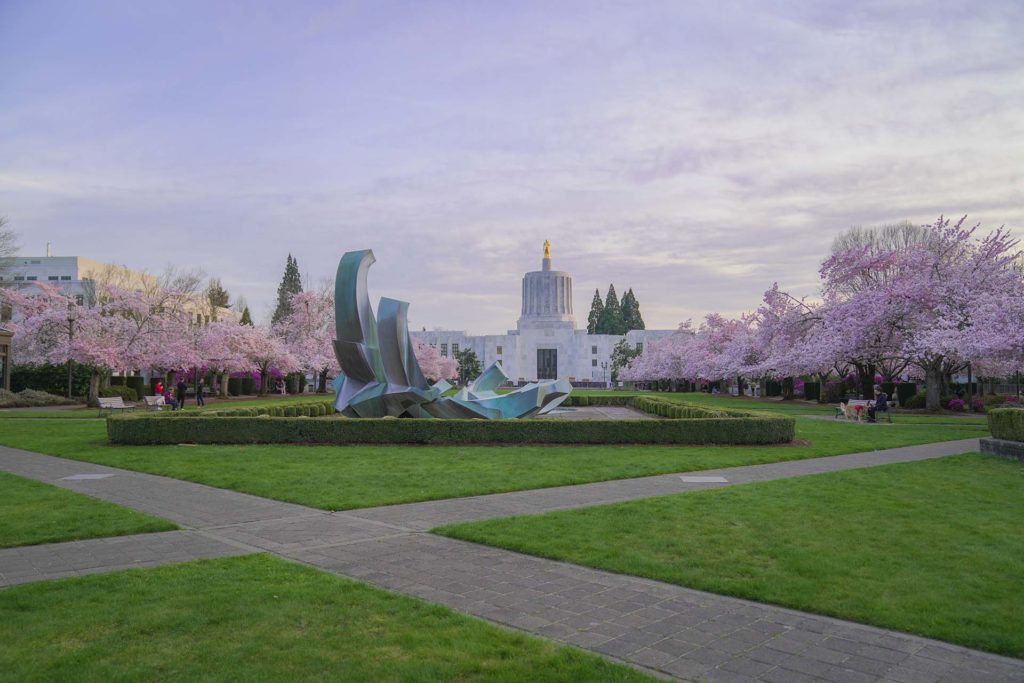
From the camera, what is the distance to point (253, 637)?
15.4ft

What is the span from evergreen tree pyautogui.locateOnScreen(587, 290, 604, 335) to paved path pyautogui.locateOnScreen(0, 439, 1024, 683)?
116 metres

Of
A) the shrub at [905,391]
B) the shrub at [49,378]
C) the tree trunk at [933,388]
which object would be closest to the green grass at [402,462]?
the tree trunk at [933,388]

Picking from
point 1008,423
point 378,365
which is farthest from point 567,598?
point 378,365

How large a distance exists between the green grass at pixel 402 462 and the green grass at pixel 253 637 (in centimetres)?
387

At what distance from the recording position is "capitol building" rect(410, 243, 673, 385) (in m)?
117

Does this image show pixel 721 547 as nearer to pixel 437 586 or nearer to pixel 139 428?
pixel 437 586

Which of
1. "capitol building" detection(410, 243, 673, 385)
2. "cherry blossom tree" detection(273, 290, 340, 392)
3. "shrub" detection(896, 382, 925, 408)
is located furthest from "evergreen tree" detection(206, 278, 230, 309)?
"shrub" detection(896, 382, 925, 408)

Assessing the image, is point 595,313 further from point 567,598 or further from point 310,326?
point 567,598

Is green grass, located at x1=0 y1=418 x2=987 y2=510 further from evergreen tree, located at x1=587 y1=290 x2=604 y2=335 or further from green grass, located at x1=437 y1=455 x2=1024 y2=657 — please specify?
evergreen tree, located at x1=587 y1=290 x2=604 y2=335

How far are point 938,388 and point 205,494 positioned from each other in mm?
30270

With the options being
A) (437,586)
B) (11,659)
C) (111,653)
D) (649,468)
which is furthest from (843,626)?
(649,468)

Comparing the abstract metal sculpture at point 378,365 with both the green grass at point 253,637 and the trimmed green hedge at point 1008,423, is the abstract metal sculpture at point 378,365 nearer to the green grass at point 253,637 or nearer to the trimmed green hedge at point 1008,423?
the trimmed green hedge at point 1008,423

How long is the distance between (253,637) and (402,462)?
30.4 ft

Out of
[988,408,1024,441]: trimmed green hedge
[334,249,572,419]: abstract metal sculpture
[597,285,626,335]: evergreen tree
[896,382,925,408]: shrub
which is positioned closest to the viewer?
[988,408,1024,441]: trimmed green hedge
